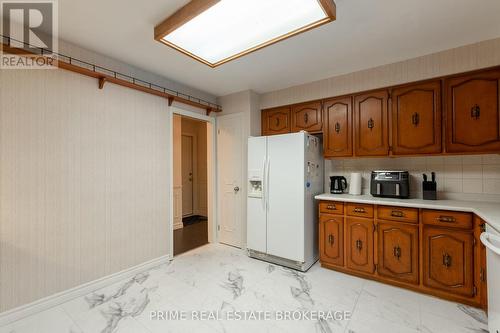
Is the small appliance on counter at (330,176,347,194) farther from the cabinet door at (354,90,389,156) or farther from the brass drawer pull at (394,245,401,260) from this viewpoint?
the brass drawer pull at (394,245,401,260)

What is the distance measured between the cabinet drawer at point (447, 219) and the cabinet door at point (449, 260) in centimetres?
6

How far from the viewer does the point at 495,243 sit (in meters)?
1.38

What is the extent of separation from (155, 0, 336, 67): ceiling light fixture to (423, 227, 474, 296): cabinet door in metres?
2.20

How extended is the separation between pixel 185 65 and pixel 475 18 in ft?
9.07

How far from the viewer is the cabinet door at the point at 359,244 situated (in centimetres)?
248

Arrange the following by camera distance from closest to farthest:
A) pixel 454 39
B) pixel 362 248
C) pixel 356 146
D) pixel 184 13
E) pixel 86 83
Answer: pixel 184 13 < pixel 454 39 < pixel 86 83 < pixel 362 248 < pixel 356 146

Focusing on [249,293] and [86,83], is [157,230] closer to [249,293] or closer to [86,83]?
[249,293]

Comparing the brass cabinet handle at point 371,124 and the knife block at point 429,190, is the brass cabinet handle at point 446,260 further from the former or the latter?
the brass cabinet handle at point 371,124

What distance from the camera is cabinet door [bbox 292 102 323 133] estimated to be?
3.08 m

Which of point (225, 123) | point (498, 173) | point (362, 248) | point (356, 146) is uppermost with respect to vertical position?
point (225, 123)

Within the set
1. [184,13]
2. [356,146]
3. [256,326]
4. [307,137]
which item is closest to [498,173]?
[356,146]

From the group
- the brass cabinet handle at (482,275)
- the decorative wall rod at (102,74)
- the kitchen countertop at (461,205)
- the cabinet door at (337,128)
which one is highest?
the decorative wall rod at (102,74)

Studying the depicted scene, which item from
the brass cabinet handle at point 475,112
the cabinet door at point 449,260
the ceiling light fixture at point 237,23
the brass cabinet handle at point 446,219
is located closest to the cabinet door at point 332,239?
the cabinet door at point 449,260

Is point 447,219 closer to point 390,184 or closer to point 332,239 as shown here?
point 390,184
